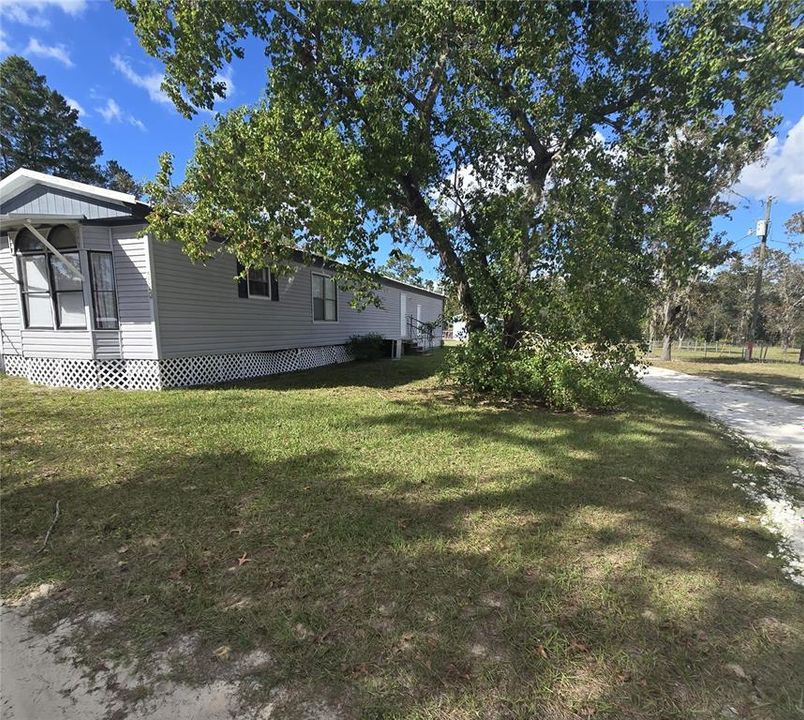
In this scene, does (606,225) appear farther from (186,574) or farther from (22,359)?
(22,359)

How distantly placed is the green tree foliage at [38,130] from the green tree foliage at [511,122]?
2973 cm

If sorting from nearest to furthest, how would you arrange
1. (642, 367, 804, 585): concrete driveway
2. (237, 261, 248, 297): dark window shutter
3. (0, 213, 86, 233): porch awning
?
(642, 367, 804, 585): concrete driveway, (0, 213, 86, 233): porch awning, (237, 261, 248, 297): dark window shutter

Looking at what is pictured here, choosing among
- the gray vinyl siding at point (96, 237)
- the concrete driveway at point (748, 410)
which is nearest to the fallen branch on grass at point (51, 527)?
the gray vinyl siding at point (96, 237)

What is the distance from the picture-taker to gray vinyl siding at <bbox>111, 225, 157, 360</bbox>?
7.99 meters

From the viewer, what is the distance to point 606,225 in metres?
6.62

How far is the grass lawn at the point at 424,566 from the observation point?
1894mm

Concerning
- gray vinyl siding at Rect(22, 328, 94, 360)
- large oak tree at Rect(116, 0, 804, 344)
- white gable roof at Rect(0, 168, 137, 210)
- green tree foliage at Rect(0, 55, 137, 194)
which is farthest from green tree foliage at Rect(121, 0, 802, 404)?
green tree foliage at Rect(0, 55, 137, 194)

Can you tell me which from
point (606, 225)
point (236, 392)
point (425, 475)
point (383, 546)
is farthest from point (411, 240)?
point (383, 546)

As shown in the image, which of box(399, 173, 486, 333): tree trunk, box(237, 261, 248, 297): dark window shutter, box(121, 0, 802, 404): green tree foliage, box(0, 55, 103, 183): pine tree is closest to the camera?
box(121, 0, 802, 404): green tree foliage

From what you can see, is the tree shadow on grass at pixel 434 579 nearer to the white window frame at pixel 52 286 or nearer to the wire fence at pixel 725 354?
the white window frame at pixel 52 286

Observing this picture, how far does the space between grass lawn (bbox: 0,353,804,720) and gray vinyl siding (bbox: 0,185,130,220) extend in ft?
14.1

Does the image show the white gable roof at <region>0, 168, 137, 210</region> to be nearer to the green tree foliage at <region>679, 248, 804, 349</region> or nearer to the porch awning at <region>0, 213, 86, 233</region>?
the porch awning at <region>0, 213, 86, 233</region>

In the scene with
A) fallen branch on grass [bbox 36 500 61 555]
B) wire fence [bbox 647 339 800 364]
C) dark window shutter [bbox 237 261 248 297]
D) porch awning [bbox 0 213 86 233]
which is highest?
porch awning [bbox 0 213 86 233]

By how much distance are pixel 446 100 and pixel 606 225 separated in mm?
3797
